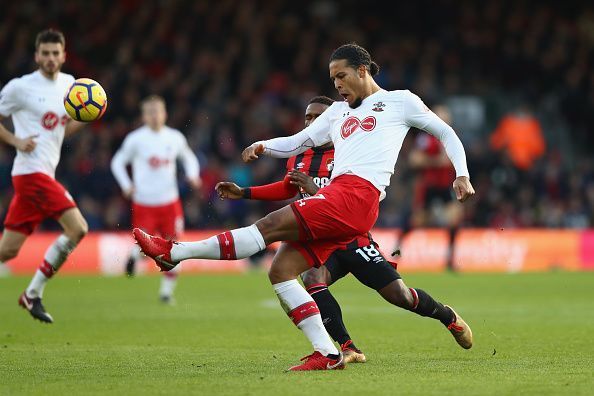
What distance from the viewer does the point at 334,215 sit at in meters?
6.77

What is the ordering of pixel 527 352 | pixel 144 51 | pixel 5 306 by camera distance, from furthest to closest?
pixel 144 51
pixel 5 306
pixel 527 352

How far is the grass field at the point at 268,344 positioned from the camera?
249 inches

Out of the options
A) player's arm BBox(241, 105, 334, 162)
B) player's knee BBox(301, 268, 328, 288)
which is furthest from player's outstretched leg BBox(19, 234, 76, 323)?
player's arm BBox(241, 105, 334, 162)

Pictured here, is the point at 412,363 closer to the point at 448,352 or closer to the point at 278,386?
the point at 448,352

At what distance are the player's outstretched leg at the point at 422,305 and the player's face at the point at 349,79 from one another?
1.40m

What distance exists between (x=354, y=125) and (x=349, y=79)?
31 cm

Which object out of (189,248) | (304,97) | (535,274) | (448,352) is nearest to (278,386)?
(189,248)

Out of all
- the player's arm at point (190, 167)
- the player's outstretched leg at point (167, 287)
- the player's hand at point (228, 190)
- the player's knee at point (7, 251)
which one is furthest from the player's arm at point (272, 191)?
the player's arm at point (190, 167)

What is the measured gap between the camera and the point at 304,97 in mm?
22219

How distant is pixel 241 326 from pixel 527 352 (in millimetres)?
3376

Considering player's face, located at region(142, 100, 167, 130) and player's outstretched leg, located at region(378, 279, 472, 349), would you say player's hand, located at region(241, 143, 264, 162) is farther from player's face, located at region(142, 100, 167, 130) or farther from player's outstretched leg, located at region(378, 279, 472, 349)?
player's face, located at region(142, 100, 167, 130)

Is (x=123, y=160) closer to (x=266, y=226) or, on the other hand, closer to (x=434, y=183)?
(x=434, y=183)

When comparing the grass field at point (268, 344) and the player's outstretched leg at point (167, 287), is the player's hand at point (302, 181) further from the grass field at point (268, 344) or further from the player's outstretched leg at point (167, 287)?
the player's outstretched leg at point (167, 287)

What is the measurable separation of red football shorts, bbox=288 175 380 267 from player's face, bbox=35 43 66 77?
4396mm
